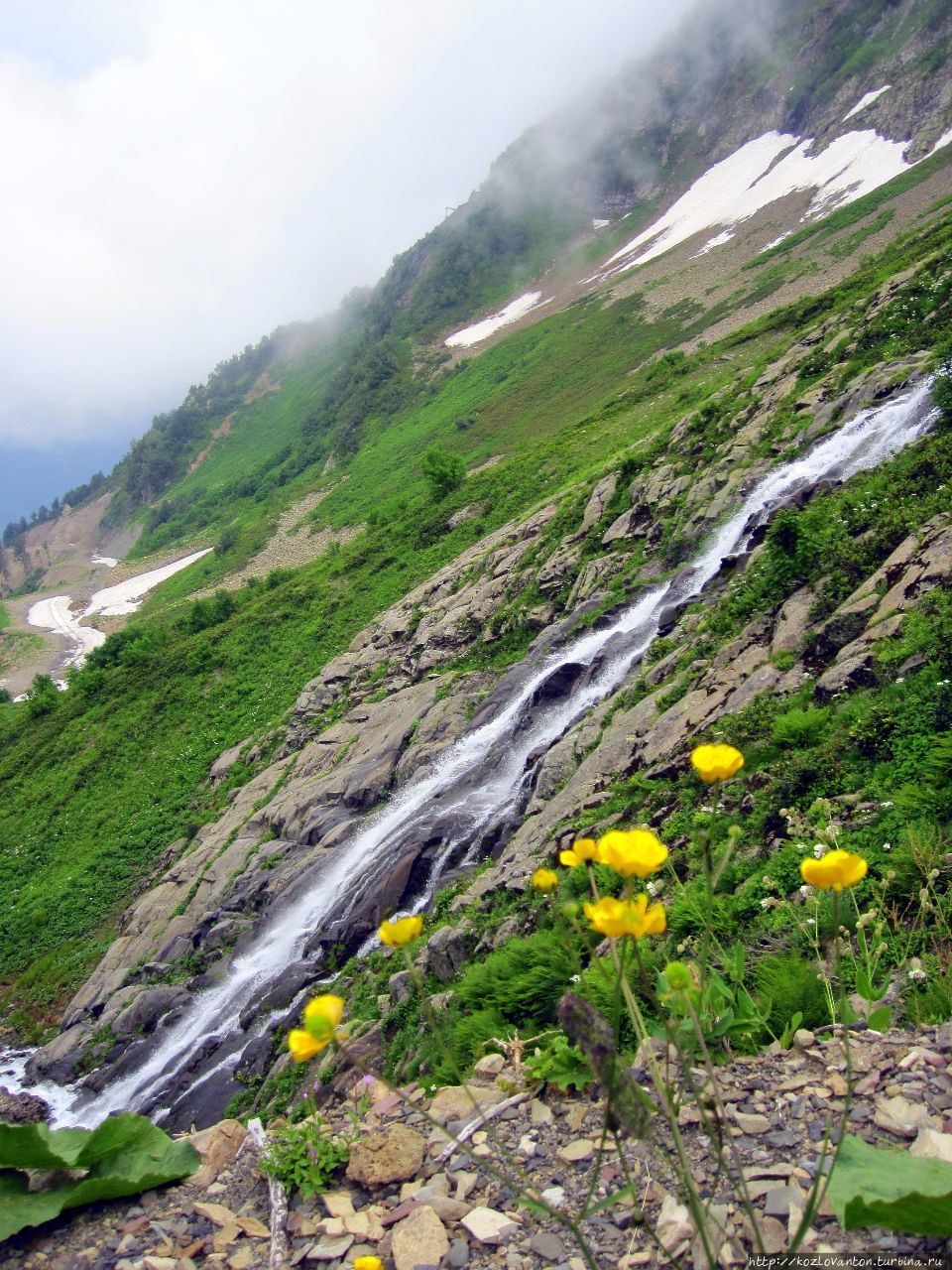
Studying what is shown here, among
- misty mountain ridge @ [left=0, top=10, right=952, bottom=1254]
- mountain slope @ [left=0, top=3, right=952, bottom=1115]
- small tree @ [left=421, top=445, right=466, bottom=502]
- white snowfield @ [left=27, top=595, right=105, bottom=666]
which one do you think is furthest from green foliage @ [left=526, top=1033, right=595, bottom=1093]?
white snowfield @ [left=27, top=595, right=105, bottom=666]

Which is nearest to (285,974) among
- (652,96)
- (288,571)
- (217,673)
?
(217,673)

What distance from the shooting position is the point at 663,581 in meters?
19.5

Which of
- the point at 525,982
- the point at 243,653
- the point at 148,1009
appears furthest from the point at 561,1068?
the point at 243,653

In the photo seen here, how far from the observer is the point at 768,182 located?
80062 mm

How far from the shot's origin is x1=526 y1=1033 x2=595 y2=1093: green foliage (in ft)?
14.2

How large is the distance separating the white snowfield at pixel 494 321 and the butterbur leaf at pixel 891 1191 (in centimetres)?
10097

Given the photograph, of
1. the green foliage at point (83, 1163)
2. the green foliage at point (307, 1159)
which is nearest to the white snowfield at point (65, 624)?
the green foliage at point (83, 1163)

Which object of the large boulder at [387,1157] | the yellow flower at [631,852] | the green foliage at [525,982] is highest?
the yellow flower at [631,852]

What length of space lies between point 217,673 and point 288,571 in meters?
14.8

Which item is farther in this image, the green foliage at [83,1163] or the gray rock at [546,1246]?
the green foliage at [83,1163]

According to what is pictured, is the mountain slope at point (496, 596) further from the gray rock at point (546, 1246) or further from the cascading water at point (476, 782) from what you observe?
the gray rock at point (546, 1246)

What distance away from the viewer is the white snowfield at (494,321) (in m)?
97.3

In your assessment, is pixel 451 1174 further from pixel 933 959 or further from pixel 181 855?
pixel 181 855

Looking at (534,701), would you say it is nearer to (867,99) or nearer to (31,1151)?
(31,1151)
